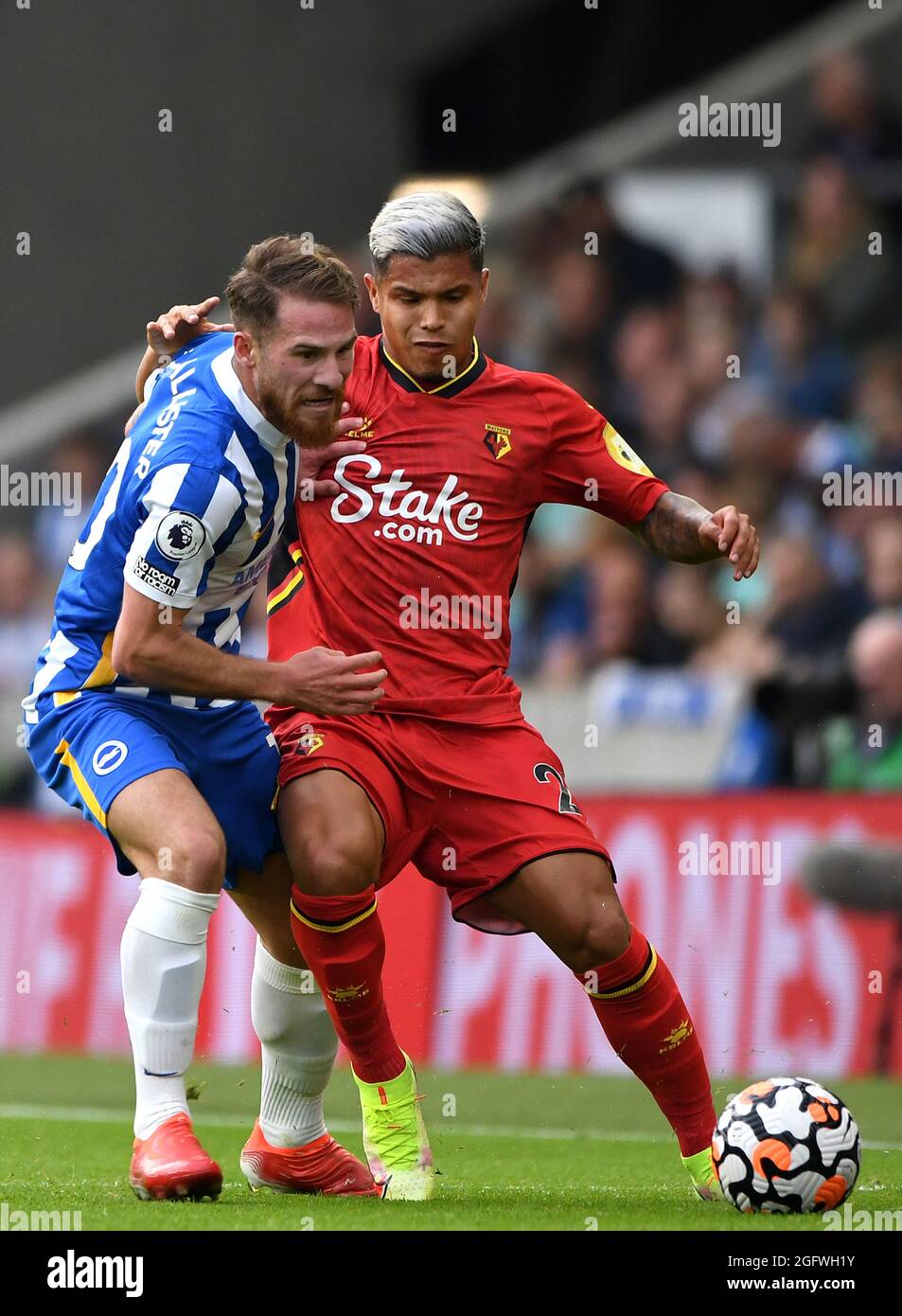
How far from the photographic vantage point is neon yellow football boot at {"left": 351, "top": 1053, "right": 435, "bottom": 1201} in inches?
202

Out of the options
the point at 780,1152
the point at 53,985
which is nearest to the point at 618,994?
the point at 780,1152

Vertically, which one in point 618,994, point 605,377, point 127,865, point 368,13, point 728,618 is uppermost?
point 368,13

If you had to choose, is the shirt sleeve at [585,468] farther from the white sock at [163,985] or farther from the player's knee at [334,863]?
the white sock at [163,985]

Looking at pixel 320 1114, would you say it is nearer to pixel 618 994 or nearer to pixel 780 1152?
pixel 618 994

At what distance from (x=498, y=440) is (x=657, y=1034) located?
1625mm

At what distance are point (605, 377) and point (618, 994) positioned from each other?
324 inches

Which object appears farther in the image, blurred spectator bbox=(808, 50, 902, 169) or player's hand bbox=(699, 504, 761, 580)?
blurred spectator bbox=(808, 50, 902, 169)

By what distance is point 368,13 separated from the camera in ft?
51.9

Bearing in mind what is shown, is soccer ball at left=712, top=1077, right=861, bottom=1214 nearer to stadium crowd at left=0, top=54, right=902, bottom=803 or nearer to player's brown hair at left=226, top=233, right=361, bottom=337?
player's brown hair at left=226, top=233, right=361, bottom=337

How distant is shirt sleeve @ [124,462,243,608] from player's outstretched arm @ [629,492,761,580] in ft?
4.32

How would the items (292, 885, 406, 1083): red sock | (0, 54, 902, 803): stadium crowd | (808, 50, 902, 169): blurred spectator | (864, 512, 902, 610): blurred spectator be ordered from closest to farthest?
1. (292, 885, 406, 1083): red sock
2. (864, 512, 902, 610): blurred spectator
3. (0, 54, 902, 803): stadium crowd
4. (808, 50, 902, 169): blurred spectator

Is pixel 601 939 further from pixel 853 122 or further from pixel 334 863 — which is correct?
pixel 853 122

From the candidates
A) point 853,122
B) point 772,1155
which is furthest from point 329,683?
point 853,122

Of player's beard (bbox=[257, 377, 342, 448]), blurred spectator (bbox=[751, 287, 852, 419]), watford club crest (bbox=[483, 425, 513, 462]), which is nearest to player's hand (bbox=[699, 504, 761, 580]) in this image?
watford club crest (bbox=[483, 425, 513, 462])
